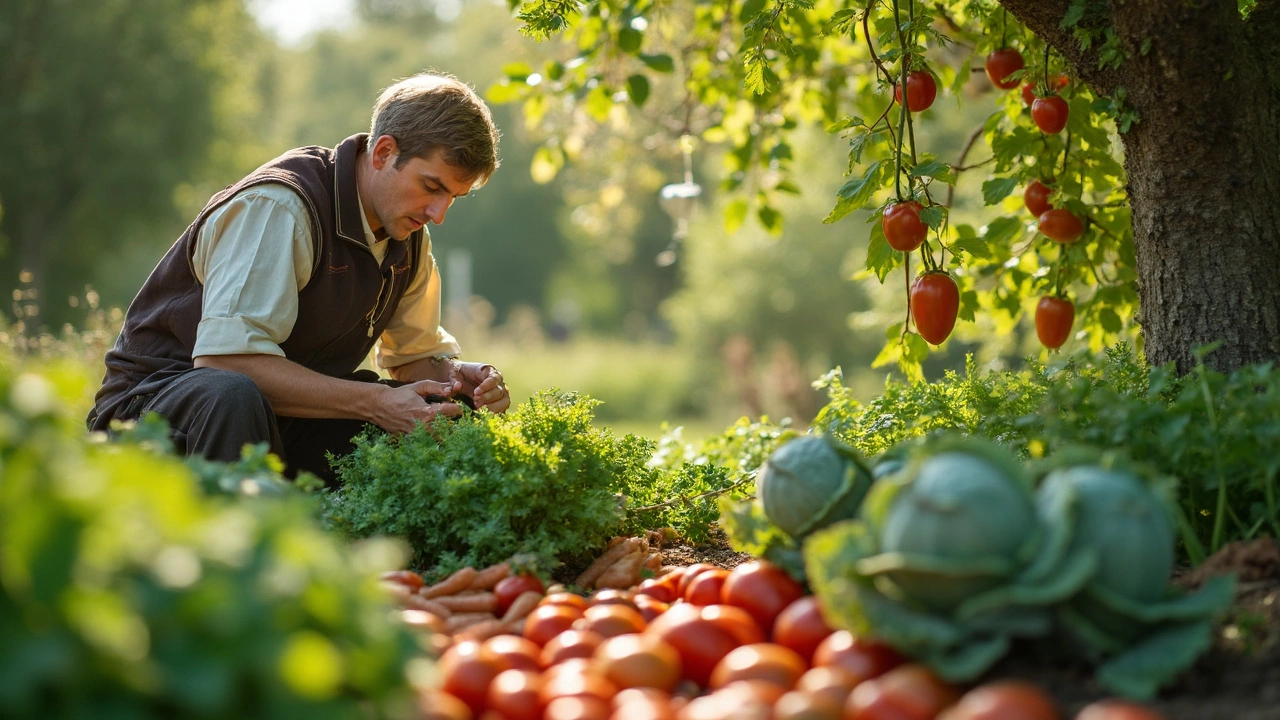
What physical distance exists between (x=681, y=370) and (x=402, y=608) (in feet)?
49.5

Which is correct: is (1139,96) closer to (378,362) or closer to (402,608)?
(402,608)

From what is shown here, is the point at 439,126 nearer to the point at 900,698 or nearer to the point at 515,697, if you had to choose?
the point at 515,697

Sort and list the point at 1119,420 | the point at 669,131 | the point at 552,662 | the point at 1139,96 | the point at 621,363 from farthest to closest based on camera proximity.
Result: the point at 621,363
the point at 669,131
the point at 1139,96
the point at 1119,420
the point at 552,662

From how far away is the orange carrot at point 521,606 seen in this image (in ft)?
6.87

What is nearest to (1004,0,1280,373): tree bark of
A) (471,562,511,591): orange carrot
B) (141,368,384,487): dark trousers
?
(471,562,511,591): orange carrot

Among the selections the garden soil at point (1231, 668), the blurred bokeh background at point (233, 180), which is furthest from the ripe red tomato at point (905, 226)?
the blurred bokeh background at point (233, 180)

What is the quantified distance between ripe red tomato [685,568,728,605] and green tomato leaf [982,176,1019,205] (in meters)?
1.54

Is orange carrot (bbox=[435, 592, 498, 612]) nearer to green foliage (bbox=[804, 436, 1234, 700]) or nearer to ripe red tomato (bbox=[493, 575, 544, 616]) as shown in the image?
ripe red tomato (bbox=[493, 575, 544, 616])

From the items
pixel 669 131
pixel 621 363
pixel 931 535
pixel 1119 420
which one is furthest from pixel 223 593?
pixel 621 363

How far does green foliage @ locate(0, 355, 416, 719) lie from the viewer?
1.01 meters

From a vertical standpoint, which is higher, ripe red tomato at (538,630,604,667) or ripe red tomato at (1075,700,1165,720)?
ripe red tomato at (538,630,604,667)

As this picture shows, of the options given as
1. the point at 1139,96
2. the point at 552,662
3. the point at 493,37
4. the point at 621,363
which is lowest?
the point at 552,662

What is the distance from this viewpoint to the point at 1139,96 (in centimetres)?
263

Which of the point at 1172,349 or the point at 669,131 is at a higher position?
the point at 669,131
